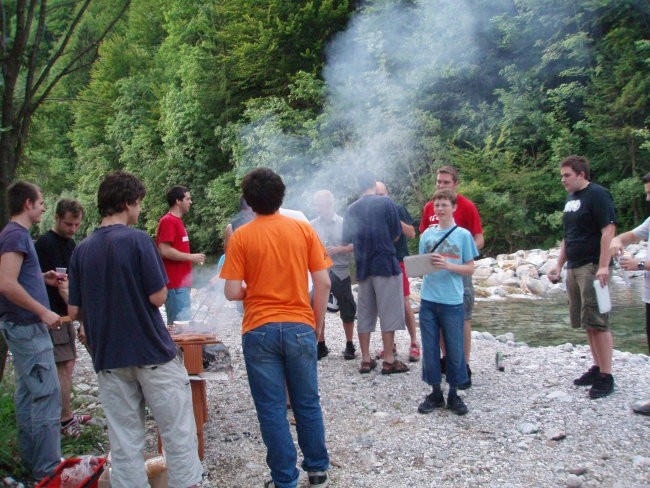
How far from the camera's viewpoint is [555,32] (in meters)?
19.6

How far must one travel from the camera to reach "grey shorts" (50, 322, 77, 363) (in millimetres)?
4043

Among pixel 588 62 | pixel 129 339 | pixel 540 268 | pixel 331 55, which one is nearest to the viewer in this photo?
pixel 129 339

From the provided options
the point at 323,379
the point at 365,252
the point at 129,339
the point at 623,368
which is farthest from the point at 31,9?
the point at 623,368

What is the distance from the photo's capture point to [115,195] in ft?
9.73

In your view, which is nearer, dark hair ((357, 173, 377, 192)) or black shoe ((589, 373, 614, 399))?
black shoe ((589, 373, 614, 399))

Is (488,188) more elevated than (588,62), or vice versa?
(588,62)

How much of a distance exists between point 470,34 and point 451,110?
269 cm

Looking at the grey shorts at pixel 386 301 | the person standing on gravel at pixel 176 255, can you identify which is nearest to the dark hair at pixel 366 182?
the grey shorts at pixel 386 301

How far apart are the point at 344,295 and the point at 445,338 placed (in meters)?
1.88

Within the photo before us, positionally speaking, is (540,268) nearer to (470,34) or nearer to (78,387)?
(470,34)

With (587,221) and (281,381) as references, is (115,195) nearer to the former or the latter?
(281,381)

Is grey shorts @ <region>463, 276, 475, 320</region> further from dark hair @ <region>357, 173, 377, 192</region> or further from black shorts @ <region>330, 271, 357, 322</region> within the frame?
black shorts @ <region>330, 271, 357, 322</region>

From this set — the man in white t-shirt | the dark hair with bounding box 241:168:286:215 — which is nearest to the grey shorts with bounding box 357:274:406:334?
the man in white t-shirt

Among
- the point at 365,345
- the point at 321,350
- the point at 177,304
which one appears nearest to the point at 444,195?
the point at 365,345
